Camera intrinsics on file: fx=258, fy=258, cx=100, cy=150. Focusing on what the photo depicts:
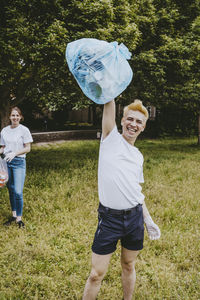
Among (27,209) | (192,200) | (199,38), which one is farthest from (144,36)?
(27,209)

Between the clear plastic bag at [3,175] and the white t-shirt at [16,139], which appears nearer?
the clear plastic bag at [3,175]

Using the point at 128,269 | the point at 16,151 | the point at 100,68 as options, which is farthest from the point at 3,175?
the point at 100,68

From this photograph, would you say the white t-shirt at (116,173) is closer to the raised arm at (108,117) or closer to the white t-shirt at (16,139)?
the raised arm at (108,117)

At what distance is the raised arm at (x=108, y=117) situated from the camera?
2113mm

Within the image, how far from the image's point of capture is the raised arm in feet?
6.93

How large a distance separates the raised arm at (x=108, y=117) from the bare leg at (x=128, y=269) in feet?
3.81

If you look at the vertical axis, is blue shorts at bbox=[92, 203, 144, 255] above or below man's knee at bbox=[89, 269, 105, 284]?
above

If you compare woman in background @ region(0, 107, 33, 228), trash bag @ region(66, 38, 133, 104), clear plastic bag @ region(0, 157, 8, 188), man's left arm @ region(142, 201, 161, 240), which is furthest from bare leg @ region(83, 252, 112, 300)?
woman in background @ region(0, 107, 33, 228)

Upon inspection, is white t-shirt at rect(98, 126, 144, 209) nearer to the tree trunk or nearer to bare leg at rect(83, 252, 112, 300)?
bare leg at rect(83, 252, 112, 300)

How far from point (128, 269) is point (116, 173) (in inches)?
41.3

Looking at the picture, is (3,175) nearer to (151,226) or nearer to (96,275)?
(96,275)

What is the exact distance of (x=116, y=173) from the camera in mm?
2217

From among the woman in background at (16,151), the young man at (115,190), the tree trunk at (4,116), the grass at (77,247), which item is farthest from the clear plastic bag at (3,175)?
the tree trunk at (4,116)

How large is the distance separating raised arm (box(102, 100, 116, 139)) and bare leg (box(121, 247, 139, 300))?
1162mm
